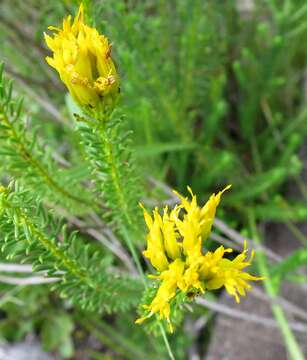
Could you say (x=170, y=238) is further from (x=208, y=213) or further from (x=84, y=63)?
(x=84, y=63)

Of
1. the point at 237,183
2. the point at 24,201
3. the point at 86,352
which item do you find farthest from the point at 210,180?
the point at 24,201

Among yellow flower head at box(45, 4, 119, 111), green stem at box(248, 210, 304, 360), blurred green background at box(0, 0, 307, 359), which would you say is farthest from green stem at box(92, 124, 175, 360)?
green stem at box(248, 210, 304, 360)

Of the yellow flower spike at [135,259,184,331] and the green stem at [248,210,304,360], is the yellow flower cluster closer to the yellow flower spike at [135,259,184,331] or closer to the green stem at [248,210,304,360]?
the yellow flower spike at [135,259,184,331]

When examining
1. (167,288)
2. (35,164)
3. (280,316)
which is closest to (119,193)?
(35,164)

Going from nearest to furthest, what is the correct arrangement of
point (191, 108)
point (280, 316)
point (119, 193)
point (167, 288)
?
point (167, 288)
point (119, 193)
point (280, 316)
point (191, 108)

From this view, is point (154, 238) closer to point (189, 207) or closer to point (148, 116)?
point (189, 207)

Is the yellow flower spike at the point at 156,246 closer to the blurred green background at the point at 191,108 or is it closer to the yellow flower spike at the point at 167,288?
the yellow flower spike at the point at 167,288
